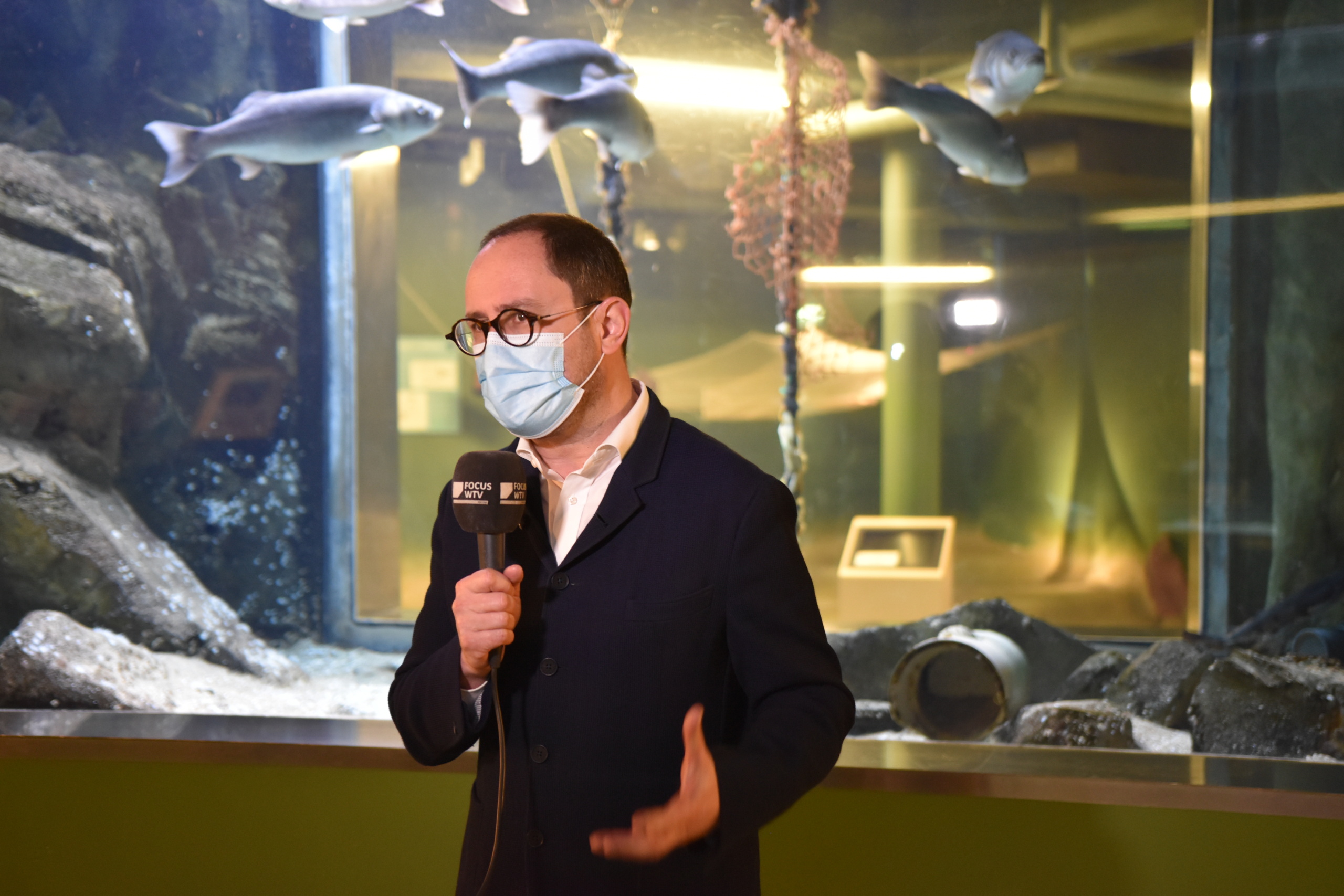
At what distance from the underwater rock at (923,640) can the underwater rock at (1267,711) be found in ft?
2.74

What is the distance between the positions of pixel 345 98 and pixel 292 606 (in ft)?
6.91

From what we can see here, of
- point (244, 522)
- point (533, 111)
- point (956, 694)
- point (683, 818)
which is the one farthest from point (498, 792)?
point (244, 522)

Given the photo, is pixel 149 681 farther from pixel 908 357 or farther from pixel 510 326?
pixel 908 357

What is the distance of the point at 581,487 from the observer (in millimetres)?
1239

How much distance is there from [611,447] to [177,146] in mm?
3183

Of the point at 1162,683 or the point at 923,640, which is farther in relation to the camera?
the point at 923,640

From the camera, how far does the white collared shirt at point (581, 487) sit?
1.22m

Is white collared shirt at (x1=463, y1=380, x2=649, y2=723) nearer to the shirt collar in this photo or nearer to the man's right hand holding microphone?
the shirt collar

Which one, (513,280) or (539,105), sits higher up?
(539,105)

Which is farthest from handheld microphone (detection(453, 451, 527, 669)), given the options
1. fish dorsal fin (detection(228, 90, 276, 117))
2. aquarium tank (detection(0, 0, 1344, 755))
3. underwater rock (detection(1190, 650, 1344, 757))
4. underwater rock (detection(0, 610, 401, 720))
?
fish dorsal fin (detection(228, 90, 276, 117))

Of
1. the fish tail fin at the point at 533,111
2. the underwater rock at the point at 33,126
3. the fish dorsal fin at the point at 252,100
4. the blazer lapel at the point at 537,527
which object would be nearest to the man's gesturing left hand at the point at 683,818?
the blazer lapel at the point at 537,527

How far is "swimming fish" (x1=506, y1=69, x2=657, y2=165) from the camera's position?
3.55m

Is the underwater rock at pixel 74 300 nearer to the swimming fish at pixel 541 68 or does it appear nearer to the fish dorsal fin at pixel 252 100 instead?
the fish dorsal fin at pixel 252 100

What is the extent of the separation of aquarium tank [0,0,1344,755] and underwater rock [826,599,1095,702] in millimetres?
16
